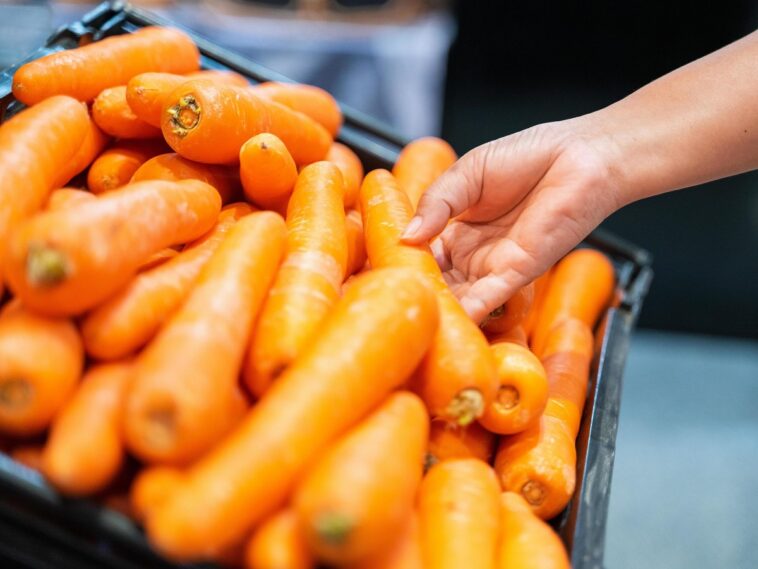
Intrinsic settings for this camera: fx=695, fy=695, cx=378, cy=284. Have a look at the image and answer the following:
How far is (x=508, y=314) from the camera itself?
1.13 meters

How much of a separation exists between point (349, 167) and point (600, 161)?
0.47m

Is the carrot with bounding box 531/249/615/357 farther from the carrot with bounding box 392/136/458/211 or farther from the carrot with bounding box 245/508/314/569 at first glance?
the carrot with bounding box 245/508/314/569

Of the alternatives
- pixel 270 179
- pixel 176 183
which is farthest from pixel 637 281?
pixel 176 183

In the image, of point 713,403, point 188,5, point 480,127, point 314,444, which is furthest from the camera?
point 188,5

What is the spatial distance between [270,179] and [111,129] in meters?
0.30

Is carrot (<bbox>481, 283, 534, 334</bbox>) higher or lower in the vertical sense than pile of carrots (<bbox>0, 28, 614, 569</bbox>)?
lower

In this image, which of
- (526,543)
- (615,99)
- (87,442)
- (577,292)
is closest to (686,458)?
(577,292)

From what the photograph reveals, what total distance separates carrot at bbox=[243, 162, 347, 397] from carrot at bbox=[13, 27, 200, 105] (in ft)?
1.32

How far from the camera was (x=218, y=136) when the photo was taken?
3.43ft

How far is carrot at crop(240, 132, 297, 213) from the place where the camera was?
3.40 feet

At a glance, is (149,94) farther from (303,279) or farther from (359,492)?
(359,492)

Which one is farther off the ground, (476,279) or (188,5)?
(476,279)

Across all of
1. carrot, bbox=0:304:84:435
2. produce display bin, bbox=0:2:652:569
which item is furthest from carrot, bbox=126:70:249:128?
carrot, bbox=0:304:84:435

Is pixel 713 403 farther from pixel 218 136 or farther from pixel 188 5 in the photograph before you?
pixel 188 5
